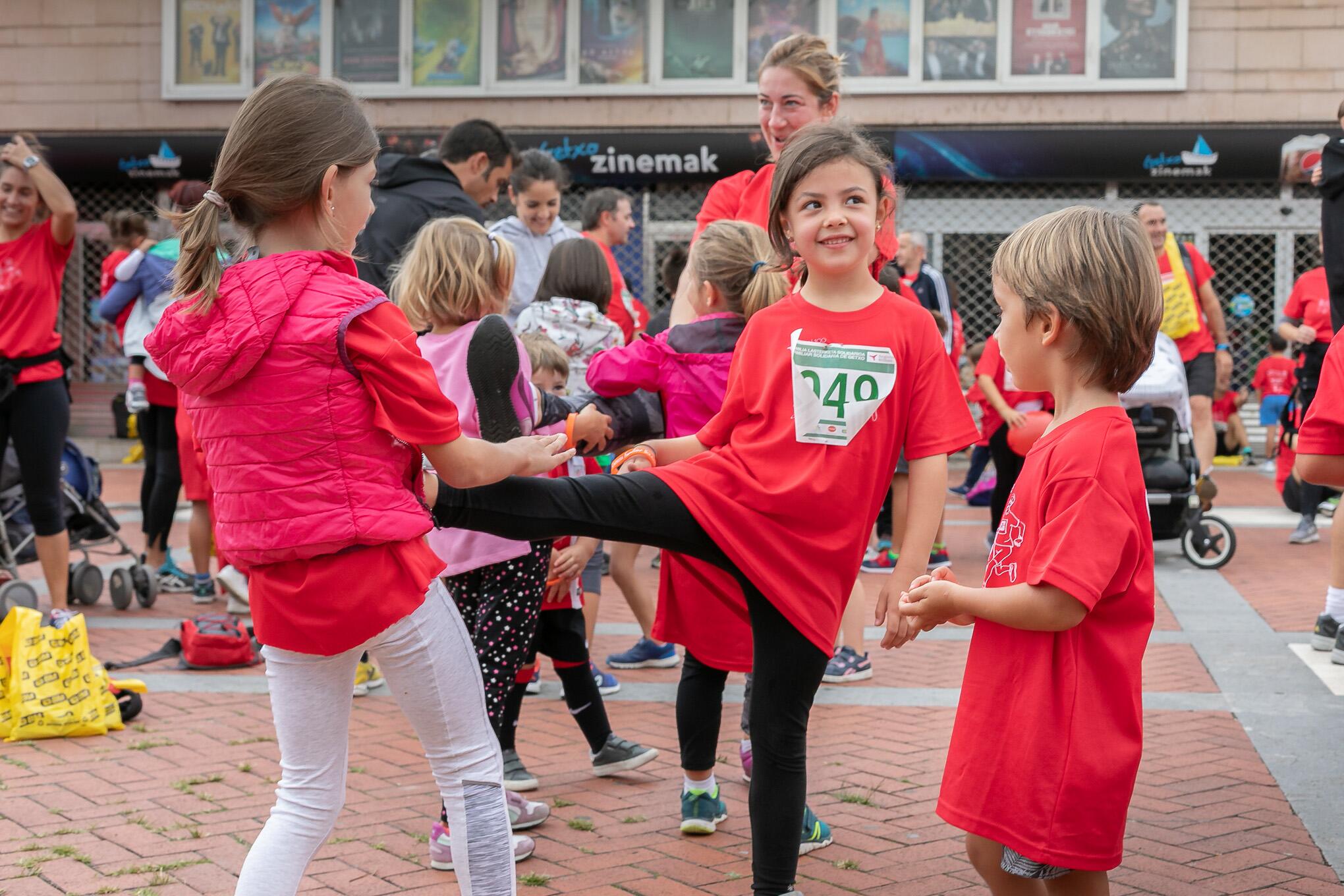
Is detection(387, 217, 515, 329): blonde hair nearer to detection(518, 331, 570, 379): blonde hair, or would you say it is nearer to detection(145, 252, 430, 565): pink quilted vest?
detection(518, 331, 570, 379): blonde hair

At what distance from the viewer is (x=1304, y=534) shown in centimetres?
944

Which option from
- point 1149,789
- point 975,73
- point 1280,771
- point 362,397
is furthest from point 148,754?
point 975,73

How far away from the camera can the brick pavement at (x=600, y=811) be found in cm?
346

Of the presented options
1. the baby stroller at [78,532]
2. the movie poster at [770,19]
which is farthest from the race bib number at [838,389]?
the movie poster at [770,19]

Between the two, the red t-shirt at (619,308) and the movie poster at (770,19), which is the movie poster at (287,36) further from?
the red t-shirt at (619,308)

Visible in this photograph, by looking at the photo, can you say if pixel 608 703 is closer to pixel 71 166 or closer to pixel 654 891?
pixel 654 891

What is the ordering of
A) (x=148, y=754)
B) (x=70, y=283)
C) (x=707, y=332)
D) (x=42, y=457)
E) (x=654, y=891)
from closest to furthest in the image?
(x=654, y=891), (x=707, y=332), (x=148, y=754), (x=42, y=457), (x=70, y=283)

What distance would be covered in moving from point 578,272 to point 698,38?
13.5m

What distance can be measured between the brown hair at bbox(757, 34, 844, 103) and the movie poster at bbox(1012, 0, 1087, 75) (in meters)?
14.2

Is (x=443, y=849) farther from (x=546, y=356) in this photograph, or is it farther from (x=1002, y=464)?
(x=1002, y=464)

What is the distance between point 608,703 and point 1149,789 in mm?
2059

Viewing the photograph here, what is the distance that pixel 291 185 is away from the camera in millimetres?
2479

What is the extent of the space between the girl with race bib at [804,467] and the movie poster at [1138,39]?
15583 millimetres

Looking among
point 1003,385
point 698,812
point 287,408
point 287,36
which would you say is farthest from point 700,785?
point 287,36
